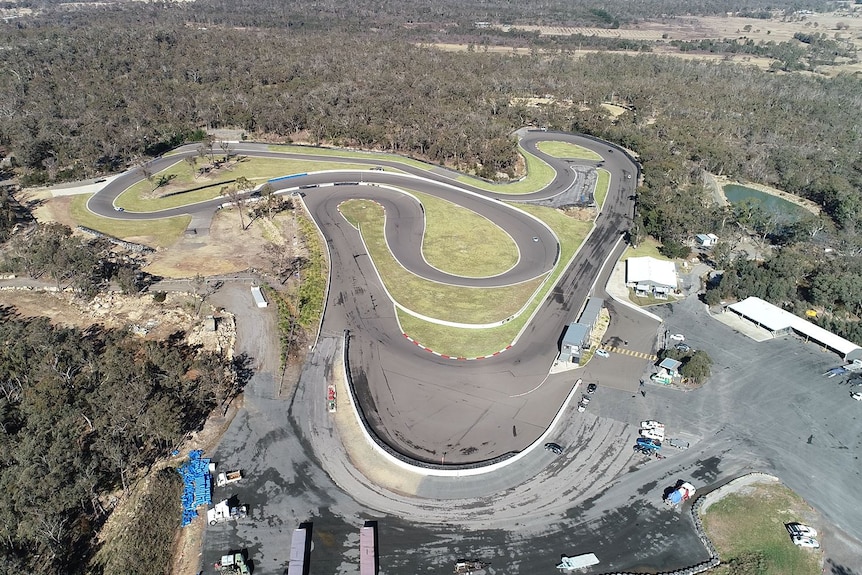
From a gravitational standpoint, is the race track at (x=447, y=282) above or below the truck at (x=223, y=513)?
above

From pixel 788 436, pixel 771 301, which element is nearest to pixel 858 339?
pixel 771 301

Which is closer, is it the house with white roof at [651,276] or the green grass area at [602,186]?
the house with white roof at [651,276]

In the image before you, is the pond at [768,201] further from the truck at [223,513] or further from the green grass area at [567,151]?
the truck at [223,513]

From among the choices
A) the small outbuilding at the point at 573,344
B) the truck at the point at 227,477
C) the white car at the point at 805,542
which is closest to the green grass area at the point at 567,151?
the small outbuilding at the point at 573,344

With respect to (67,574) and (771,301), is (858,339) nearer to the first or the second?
(771,301)

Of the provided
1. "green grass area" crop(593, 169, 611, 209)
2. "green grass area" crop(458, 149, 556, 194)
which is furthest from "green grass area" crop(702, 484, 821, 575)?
"green grass area" crop(458, 149, 556, 194)
